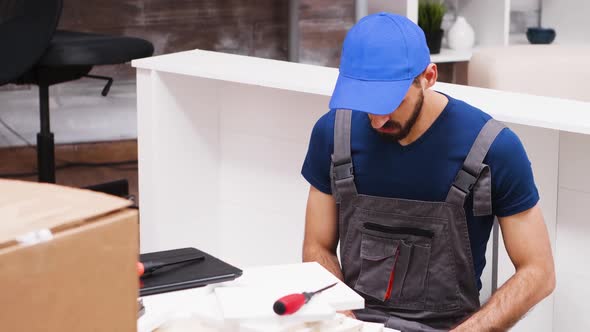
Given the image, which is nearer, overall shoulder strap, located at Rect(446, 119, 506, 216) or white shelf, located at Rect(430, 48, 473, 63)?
overall shoulder strap, located at Rect(446, 119, 506, 216)

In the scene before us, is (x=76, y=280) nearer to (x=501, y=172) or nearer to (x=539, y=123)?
(x=501, y=172)

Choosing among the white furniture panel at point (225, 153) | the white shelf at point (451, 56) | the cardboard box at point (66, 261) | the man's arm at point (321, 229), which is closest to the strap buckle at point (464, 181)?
the man's arm at point (321, 229)

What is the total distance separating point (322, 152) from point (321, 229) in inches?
5.7

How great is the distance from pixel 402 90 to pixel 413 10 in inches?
99.8

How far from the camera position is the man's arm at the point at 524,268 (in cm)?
168

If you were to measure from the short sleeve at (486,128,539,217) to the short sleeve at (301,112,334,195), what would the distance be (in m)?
0.30

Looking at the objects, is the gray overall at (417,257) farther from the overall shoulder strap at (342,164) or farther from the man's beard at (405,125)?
the man's beard at (405,125)

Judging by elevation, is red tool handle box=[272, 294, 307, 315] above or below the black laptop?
above

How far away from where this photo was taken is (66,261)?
81 centimetres

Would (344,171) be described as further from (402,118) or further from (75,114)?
(75,114)

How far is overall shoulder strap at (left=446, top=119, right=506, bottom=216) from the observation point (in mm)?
1681

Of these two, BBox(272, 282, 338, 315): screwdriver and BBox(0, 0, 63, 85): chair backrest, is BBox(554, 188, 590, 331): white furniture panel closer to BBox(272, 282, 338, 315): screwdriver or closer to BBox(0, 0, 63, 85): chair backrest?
BBox(272, 282, 338, 315): screwdriver

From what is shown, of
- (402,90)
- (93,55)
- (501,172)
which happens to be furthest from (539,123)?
(93,55)

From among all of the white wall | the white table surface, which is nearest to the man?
the white table surface
